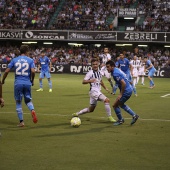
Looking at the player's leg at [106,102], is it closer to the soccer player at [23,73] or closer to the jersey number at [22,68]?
the soccer player at [23,73]

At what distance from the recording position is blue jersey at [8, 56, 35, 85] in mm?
11562

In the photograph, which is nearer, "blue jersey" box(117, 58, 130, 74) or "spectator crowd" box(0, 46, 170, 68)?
"blue jersey" box(117, 58, 130, 74)

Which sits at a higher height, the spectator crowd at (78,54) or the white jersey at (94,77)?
the spectator crowd at (78,54)

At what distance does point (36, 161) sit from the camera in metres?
7.80

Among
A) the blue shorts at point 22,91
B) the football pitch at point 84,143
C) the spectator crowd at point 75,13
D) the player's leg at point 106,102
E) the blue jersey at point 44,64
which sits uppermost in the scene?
the spectator crowd at point 75,13

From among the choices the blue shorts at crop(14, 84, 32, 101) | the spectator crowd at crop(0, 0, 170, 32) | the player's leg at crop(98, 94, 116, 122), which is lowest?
the player's leg at crop(98, 94, 116, 122)

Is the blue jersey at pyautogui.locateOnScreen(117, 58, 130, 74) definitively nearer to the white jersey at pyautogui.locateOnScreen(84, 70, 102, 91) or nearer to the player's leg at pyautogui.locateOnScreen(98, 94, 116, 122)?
the white jersey at pyautogui.locateOnScreen(84, 70, 102, 91)

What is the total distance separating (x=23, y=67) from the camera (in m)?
11.6

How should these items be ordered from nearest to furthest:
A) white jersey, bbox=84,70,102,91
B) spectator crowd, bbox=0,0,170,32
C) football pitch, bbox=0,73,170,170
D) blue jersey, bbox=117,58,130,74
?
football pitch, bbox=0,73,170,170 < white jersey, bbox=84,70,102,91 < blue jersey, bbox=117,58,130,74 < spectator crowd, bbox=0,0,170,32

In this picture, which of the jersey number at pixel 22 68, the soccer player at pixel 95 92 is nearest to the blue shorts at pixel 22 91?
the jersey number at pixel 22 68

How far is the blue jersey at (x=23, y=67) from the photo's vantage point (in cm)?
1156

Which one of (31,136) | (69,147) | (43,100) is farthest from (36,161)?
(43,100)

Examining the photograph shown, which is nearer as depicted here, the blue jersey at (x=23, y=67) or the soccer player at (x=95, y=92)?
the blue jersey at (x=23, y=67)

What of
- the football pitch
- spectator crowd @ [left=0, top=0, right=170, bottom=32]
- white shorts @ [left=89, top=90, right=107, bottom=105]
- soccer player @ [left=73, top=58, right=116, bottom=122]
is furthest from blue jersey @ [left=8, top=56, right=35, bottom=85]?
spectator crowd @ [left=0, top=0, right=170, bottom=32]
